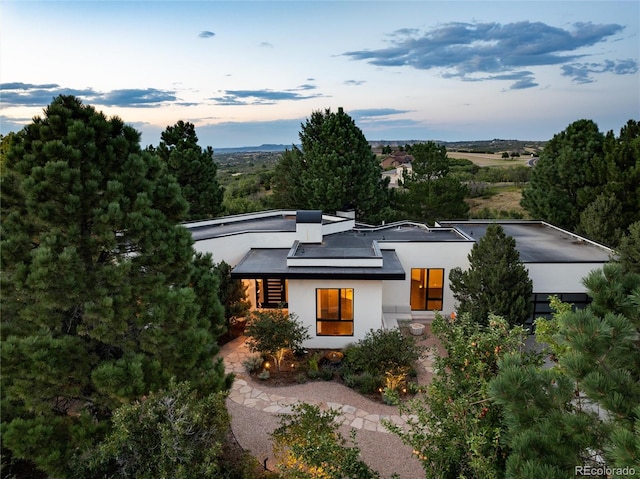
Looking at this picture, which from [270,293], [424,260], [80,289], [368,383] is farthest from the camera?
[270,293]

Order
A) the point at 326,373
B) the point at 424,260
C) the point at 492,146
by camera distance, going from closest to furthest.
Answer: the point at 326,373, the point at 424,260, the point at 492,146

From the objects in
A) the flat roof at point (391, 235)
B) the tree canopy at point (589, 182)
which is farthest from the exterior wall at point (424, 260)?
the tree canopy at point (589, 182)

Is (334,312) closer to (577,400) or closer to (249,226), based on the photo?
(249,226)

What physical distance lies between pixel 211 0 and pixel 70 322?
11.5 m

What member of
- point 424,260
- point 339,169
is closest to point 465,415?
point 424,260

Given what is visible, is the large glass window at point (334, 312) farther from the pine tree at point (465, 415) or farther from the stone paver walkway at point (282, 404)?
the pine tree at point (465, 415)

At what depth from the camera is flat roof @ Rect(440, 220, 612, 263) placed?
50.2 feet

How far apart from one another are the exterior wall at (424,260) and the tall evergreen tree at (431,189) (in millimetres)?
8181

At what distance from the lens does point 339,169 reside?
24438 mm

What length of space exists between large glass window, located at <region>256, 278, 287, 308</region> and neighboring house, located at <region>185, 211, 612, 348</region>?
5 centimetres

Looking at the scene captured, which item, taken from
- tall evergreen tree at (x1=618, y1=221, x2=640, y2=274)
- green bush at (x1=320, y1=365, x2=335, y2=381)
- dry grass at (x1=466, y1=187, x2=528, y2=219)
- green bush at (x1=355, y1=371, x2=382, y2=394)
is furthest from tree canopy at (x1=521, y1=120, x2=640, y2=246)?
dry grass at (x1=466, y1=187, x2=528, y2=219)

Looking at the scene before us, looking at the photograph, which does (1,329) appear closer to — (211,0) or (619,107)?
(211,0)

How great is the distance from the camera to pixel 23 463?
7.39 meters

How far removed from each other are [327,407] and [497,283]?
6947 millimetres
